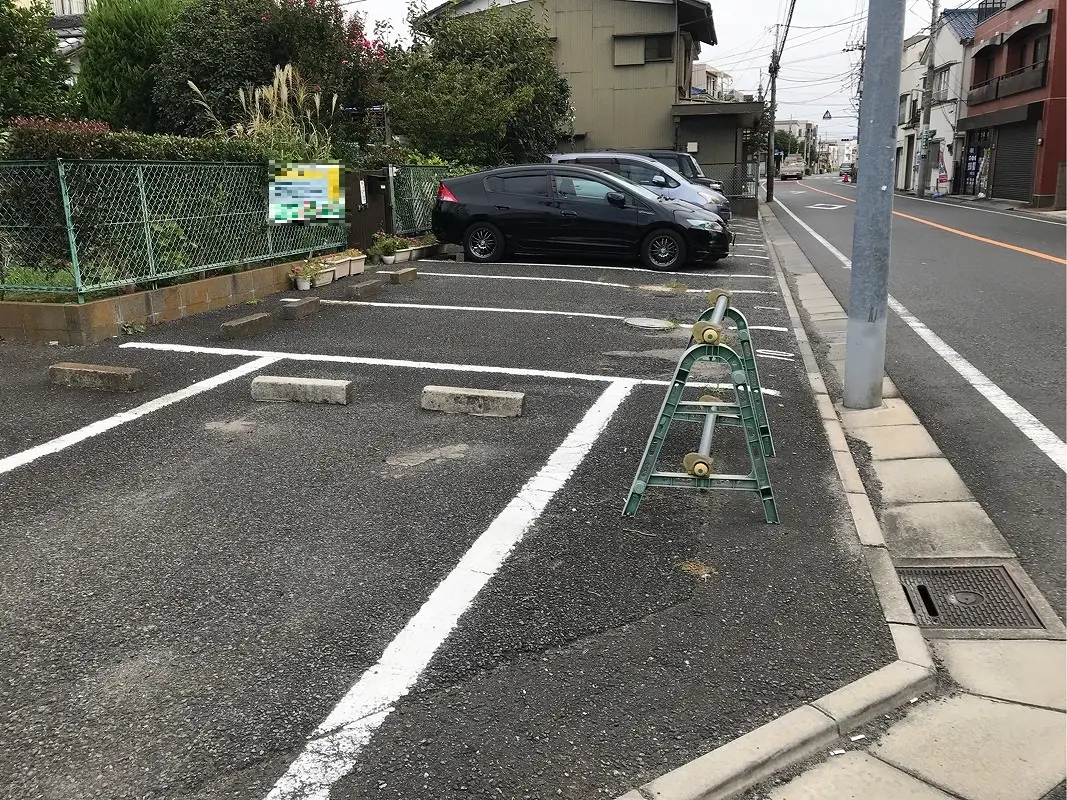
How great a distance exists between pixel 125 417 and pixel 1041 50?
116 feet

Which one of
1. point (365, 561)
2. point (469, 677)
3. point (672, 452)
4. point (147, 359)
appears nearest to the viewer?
point (469, 677)

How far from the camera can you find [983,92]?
35906 mm

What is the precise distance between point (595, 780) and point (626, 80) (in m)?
26.8

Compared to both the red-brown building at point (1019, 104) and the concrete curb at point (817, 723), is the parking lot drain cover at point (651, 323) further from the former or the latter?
the red-brown building at point (1019, 104)

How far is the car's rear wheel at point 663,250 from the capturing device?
1205cm

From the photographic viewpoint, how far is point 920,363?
22.7 feet

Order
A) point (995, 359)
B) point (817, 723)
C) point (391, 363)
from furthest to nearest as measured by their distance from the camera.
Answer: point (995, 359)
point (391, 363)
point (817, 723)

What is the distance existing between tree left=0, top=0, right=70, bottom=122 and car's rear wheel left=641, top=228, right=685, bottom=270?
846cm

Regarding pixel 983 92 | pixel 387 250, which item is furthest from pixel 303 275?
pixel 983 92

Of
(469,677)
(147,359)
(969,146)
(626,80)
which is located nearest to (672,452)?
(469,677)

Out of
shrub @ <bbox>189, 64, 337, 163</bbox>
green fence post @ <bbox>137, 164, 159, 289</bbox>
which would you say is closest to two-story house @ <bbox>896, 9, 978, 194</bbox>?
shrub @ <bbox>189, 64, 337, 163</bbox>

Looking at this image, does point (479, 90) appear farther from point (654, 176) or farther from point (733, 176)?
point (733, 176)

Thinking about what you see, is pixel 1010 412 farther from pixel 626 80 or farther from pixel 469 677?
pixel 626 80

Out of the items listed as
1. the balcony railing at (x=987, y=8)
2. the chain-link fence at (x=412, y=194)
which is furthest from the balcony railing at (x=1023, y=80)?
the chain-link fence at (x=412, y=194)
